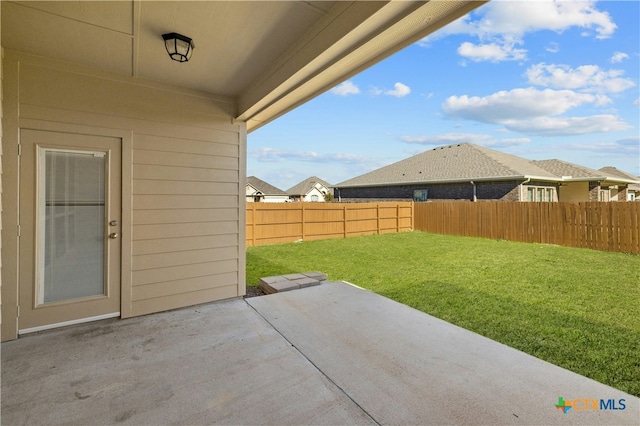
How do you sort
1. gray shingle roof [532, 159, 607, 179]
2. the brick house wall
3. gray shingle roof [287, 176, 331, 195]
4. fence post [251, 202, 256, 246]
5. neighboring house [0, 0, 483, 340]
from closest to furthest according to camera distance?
1. neighboring house [0, 0, 483, 340]
2. fence post [251, 202, 256, 246]
3. the brick house wall
4. gray shingle roof [532, 159, 607, 179]
5. gray shingle roof [287, 176, 331, 195]

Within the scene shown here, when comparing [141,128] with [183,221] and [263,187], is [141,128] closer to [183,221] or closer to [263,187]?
[183,221]

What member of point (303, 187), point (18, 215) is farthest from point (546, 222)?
point (303, 187)

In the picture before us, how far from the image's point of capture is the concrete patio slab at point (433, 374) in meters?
1.61

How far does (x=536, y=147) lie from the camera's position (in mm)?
19266

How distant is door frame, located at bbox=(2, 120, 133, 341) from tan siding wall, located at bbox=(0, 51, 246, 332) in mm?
11

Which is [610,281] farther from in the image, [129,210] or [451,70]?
[451,70]

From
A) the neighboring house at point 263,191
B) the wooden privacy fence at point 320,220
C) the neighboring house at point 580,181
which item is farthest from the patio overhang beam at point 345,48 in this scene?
the neighboring house at point 263,191

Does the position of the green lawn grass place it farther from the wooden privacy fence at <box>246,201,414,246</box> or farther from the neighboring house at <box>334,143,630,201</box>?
the neighboring house at <box>334,143,630,201</box>

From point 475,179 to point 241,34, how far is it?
41.0 feet

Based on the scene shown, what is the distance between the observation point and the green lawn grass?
2.44m

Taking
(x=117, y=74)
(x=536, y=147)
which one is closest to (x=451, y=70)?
(x=117, y=74)

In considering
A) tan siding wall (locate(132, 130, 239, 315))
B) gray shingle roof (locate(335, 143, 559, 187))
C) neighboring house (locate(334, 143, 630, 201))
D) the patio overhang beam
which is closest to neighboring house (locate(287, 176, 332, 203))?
gray shingle roof (locate(335, 143, 559, 187))

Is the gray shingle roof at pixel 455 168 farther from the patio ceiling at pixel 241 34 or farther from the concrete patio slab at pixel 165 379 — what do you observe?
the concrete patio slab at pixel 165 379

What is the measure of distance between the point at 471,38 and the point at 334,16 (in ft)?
25.6
